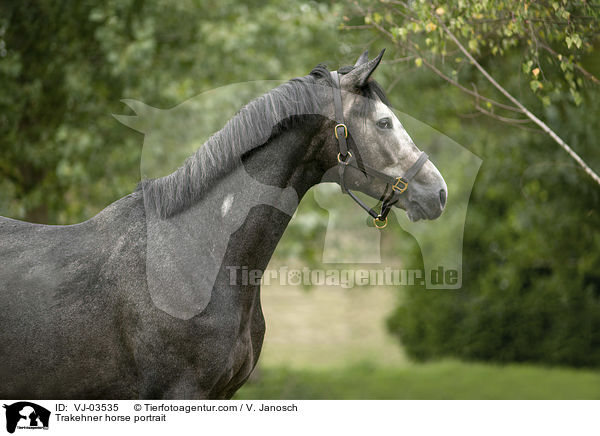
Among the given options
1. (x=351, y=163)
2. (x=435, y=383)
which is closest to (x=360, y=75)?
(x=351, y=163)

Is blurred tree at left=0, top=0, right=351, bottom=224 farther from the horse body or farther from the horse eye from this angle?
the horse body

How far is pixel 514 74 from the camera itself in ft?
24.2

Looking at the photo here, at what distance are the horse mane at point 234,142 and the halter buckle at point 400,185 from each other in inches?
17.6

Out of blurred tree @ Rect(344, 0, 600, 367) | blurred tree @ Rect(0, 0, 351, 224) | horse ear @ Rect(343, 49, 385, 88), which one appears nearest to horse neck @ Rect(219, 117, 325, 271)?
horse ear @ Rect(343, 49, 385, 88)

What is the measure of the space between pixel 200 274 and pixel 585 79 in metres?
3.84

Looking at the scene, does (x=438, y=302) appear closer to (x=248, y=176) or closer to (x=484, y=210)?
(x=484, y=210)

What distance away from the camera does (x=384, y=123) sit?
126 inches

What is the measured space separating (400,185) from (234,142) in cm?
96

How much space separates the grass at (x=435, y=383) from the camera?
962 centimetres

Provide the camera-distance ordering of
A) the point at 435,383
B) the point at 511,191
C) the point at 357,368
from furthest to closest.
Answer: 1. the point at 357,368
2. the point at 435,383
3. the point at 511,191

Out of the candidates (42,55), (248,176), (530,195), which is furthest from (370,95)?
(42,55)

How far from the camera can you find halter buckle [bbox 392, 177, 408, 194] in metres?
3.20

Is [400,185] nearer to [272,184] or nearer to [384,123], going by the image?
[384,123]

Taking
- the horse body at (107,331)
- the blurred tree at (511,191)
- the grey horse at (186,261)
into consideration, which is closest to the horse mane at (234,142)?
the grey horse at (186,261)
